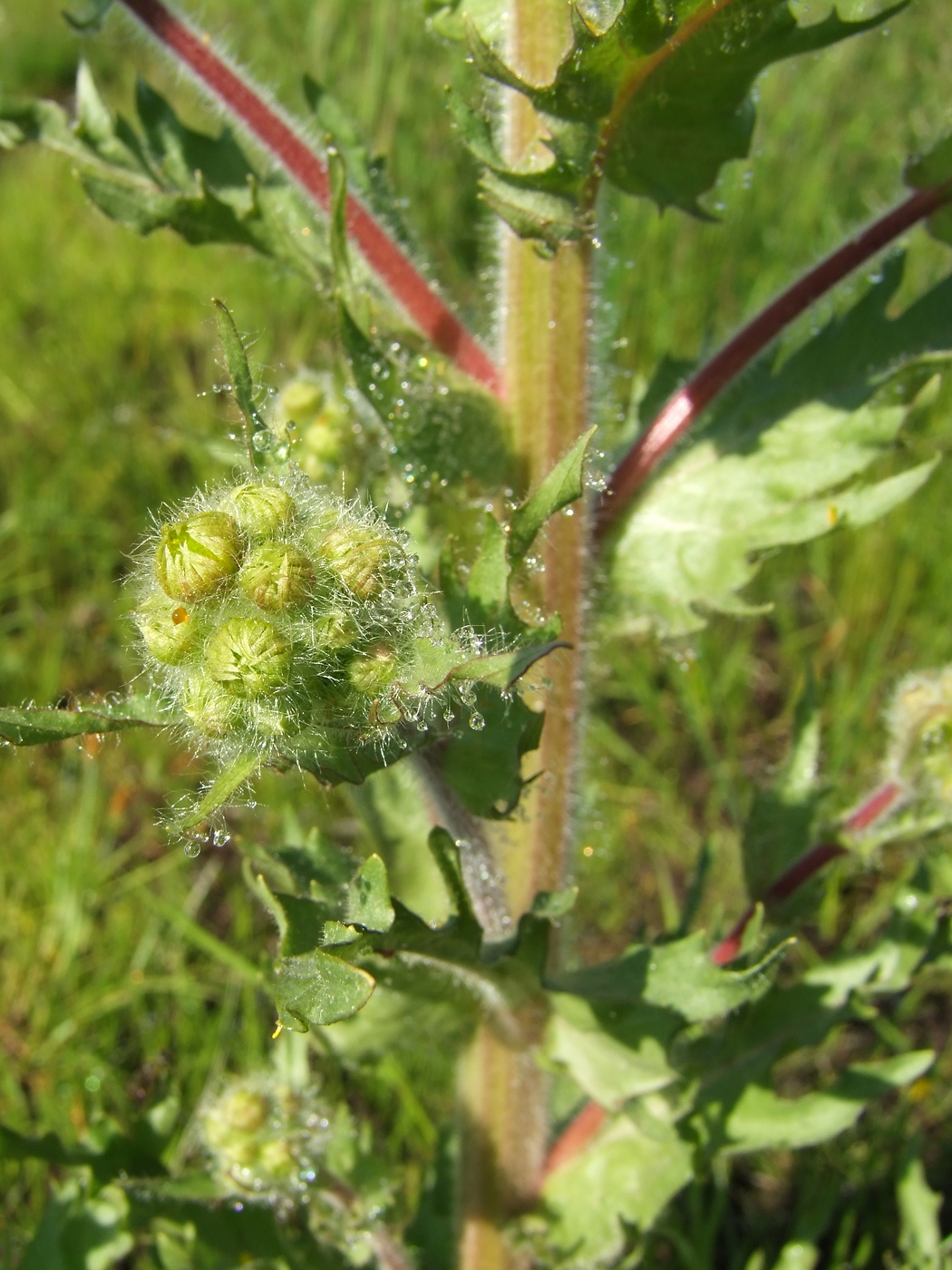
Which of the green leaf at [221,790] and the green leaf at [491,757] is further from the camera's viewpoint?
the green leaf at [491,757]

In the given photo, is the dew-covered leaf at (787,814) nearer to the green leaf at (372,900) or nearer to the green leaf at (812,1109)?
the green leaf at (812,1109)

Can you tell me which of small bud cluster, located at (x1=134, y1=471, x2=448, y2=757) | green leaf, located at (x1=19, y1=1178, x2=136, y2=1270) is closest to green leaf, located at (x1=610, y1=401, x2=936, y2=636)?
small bud cluster, located at (x1=134, y1=471, x2=448, y2=757)

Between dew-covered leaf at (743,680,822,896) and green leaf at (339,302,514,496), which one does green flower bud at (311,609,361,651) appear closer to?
green leaf at (339,302,514,496)

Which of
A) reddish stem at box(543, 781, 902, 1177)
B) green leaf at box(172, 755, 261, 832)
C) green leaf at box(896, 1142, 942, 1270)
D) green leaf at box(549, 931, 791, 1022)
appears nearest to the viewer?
green leaf at box(172, 755, 261, 832)

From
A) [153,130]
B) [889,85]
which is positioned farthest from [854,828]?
[889,85]

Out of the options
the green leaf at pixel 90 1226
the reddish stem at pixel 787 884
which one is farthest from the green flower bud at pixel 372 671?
the green leaf at pixel 90 1226

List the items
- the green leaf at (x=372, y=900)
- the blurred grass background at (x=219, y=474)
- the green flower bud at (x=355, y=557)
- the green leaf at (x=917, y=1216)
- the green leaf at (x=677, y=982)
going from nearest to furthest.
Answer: the green flower bud at (x=355, y=557)
the green leaf at (x=372, y=900)
the green leaf at (x=677, y=982)
the green leaf at (x=917, y=1216)
the blurred grass background at (x=219, y=474)

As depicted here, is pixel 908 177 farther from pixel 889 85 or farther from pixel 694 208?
pixel 889 85
